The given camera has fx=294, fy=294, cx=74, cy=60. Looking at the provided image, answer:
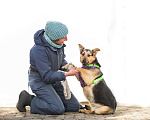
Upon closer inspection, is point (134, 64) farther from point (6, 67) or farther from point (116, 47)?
point (6, 67)

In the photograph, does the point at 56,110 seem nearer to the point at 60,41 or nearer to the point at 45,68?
the point at 45,68

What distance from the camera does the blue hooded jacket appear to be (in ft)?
13.5

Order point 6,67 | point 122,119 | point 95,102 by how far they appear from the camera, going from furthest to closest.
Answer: point 6,67, point 95,102, point 122,119

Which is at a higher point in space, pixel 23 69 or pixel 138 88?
pixel 23 69

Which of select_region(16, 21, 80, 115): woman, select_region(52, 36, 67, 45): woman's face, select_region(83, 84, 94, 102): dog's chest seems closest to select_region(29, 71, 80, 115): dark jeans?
select_region(16, 21, 80, 115): woman

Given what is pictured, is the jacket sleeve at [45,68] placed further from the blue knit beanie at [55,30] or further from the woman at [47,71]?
the blue knit beanie at [55,30]

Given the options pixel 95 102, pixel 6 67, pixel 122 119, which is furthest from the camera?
pixel 6 67

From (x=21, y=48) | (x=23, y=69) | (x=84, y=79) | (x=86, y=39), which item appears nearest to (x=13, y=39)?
(x=21, y=48)

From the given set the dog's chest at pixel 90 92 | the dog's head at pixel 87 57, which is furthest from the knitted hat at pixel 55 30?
the dog's chest at pixel 90 92

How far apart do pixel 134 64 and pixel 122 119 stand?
1.64m

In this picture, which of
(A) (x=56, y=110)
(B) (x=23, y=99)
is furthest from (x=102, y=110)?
(B) (x=23, y=99)

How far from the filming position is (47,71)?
4113mm

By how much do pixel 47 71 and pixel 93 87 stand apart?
685 millimetres

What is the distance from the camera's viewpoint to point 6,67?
5156mm
